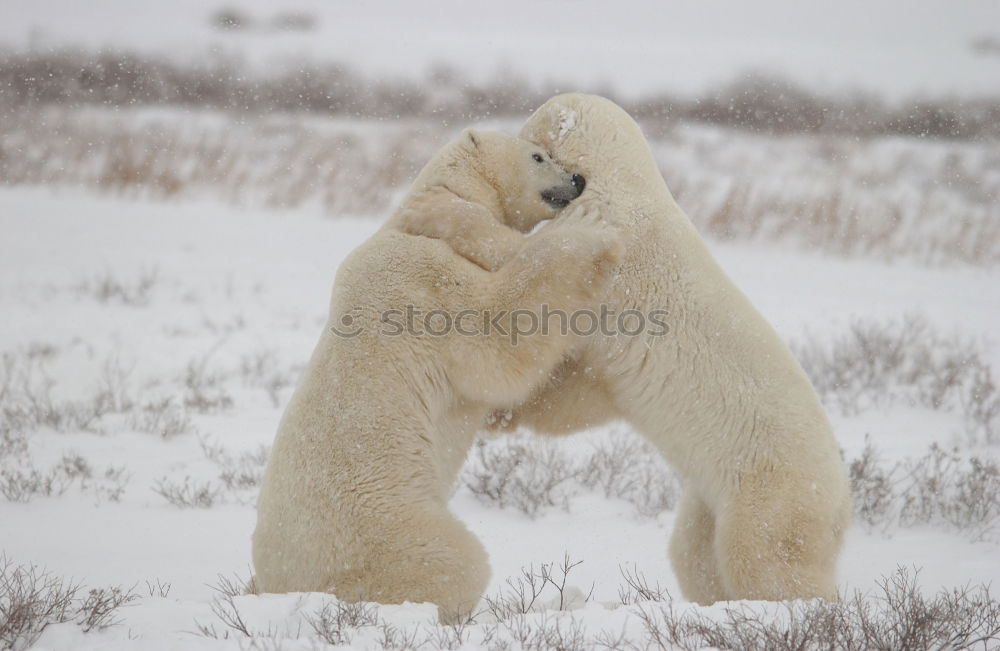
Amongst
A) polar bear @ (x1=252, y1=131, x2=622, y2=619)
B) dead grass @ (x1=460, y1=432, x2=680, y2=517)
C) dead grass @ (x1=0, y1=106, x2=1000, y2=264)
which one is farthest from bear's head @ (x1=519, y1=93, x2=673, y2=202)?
dead grass @ (x1=0, y1=106, x2=1000, y2=264)

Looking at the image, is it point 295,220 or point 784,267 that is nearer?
point 784,267

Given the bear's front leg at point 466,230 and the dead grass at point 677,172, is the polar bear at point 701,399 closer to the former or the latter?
the bear's front leg at point 466,230

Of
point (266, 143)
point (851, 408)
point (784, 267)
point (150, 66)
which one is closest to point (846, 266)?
point (784, 267)

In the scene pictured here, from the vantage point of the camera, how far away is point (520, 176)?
3.56 meters

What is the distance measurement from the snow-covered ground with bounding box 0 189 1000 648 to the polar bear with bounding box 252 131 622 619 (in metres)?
0.18

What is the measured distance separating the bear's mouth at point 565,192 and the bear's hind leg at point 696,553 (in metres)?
1.22

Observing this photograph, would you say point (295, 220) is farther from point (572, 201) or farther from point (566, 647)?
point (566, 647)

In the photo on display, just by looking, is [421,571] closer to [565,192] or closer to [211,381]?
[565,192]

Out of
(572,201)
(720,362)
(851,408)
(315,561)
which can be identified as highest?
(572,201)

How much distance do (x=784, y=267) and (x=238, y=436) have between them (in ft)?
25.1

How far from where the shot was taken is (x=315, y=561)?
2.88m

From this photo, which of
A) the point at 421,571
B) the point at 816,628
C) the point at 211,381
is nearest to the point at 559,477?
the point at 421,571

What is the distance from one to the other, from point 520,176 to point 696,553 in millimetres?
1605

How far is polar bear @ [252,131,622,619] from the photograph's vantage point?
2869 millimetres
